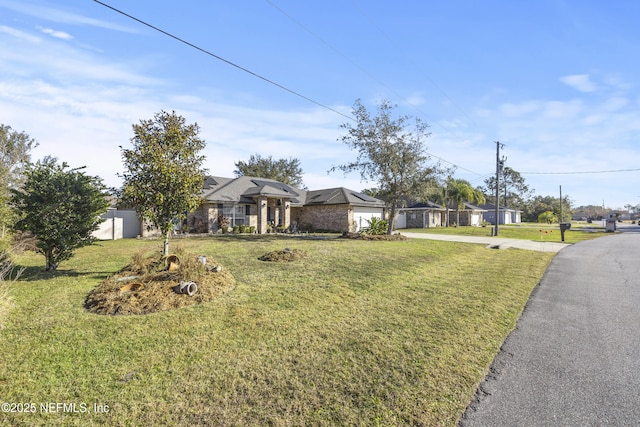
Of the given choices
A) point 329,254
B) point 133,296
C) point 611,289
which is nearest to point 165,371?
point 133,296

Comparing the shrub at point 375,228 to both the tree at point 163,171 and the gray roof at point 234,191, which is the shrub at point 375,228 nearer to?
the gray roof at point 234,191

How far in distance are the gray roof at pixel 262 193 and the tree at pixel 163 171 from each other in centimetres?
1315

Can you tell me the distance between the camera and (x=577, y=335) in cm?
525

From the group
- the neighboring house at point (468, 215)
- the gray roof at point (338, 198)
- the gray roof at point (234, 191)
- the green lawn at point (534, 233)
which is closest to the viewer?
the gray roof at point (234, 191)

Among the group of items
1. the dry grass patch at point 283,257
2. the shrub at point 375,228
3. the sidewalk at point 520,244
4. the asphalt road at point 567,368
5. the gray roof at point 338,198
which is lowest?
the asphalt road at point 567,368

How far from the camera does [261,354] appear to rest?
4301mm

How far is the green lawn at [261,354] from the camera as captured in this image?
317 cm

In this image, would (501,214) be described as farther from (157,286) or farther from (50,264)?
(50,264)

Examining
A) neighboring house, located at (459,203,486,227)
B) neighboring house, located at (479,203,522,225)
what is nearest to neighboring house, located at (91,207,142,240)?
neighboring house, located at (459,203,486,227)

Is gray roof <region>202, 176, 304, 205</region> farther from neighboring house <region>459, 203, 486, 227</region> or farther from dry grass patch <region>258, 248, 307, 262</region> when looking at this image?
neighboring house <region>459, 203, 486, 227</region>

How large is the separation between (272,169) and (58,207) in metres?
45.2

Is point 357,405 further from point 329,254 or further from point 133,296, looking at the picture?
point 329,254

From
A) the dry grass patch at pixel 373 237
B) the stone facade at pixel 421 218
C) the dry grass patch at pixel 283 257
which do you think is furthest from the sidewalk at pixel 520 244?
the stone facade at pixel 421 218

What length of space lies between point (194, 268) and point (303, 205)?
2149 cm
